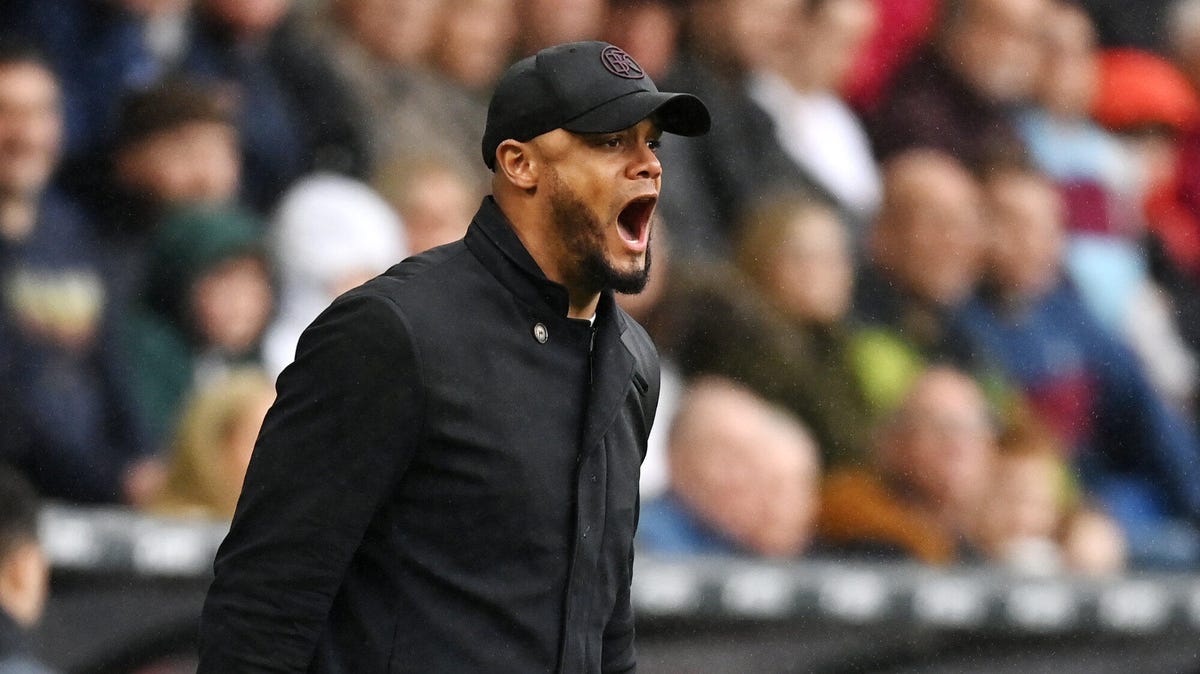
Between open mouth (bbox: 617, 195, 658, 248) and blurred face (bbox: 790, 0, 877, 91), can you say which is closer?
open mouth (bbox: 617, 195, 658, 248)

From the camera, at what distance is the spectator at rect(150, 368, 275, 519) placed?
4.60 meters

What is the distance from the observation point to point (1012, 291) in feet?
20.2

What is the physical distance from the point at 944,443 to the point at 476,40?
2041mm

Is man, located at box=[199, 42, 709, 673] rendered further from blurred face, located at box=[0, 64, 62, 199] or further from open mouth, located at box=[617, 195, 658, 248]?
blurred face, located at box=[0, 64, 62, 199]

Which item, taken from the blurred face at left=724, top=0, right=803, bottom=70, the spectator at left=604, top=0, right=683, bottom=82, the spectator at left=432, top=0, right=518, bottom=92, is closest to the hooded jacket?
the spectator at left=432, top=0, right=518, bottom=92

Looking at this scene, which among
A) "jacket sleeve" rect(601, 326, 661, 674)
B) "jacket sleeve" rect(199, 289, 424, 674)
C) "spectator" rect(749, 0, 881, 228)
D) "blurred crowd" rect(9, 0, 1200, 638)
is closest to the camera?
"jacket sleeve" rect(199, 289, 424, 674)

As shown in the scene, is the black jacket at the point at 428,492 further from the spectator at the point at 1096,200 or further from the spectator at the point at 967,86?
the spectator at the point at 1096,200

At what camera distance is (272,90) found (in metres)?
4.77

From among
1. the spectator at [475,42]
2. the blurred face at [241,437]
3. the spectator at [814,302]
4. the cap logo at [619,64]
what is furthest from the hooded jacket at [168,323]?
the cap logo at [619,64]

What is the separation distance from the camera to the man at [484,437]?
1987 millimetres

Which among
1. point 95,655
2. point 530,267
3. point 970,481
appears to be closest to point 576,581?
point 530,267

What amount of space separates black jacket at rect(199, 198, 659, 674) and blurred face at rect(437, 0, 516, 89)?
9.67 ft

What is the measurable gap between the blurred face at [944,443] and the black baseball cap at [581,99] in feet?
12.1

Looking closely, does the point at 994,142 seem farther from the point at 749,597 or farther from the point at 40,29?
the point at 40,29
